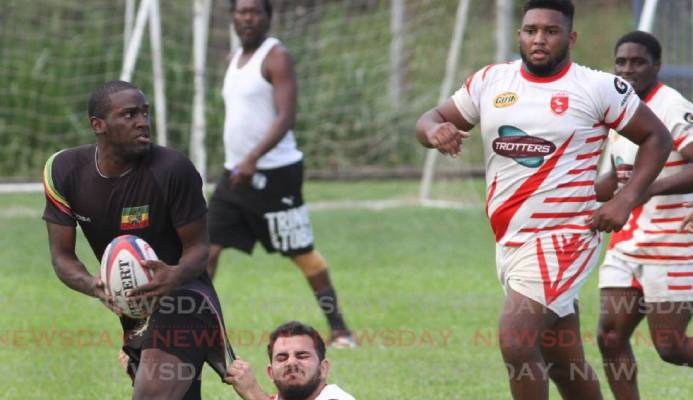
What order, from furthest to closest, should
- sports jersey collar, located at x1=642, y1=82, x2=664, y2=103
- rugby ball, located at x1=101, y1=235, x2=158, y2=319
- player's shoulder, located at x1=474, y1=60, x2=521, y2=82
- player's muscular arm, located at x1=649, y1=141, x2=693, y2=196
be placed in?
sports jersey collar, located at x1=642, y1=82, x2=664, y2=103 → player's muscular arm, located at x1=649, y1=141, x2=693, y2=196 → player's shoulder, located at x1=474, y1=60, x2=521, y2=82 → rugby ball, located at x1=101, y1=235, x2=158, y2=319

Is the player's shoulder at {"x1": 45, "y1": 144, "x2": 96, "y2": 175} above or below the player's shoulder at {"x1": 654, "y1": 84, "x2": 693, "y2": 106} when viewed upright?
below

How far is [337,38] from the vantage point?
17250mm

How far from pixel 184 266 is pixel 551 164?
167cm

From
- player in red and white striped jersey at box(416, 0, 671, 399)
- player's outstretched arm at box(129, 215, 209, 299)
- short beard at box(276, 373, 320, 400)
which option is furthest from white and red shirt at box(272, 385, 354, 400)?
player in red and white striped jersey at box(416, 0, 671, 399)

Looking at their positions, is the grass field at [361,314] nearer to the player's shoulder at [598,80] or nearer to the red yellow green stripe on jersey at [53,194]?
the red yellow green stripe on jersey at [53,194]

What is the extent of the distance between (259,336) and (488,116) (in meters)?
3.86

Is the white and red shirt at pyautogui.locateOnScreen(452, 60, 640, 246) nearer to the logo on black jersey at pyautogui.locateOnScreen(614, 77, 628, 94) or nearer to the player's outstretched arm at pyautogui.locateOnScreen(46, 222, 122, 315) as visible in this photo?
the logo on black jersey at pyautogui.locateOnScreen(614, 77, 628, 94)

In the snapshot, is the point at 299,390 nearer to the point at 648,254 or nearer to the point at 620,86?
the point at 620,86

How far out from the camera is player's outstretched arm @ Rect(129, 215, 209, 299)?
5.36 m

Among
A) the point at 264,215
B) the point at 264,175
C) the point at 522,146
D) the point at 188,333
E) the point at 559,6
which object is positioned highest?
the point at 559,6

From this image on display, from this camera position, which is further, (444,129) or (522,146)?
(522,146)

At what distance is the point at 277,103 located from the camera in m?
9.15

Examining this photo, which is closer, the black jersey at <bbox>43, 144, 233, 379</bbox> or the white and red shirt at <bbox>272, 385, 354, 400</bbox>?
the white and red shirt at <bbox>272, 385, 354, 400</bbox>

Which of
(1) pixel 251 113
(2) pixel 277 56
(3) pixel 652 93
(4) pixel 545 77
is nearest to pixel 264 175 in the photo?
(1) pixel 251 113
